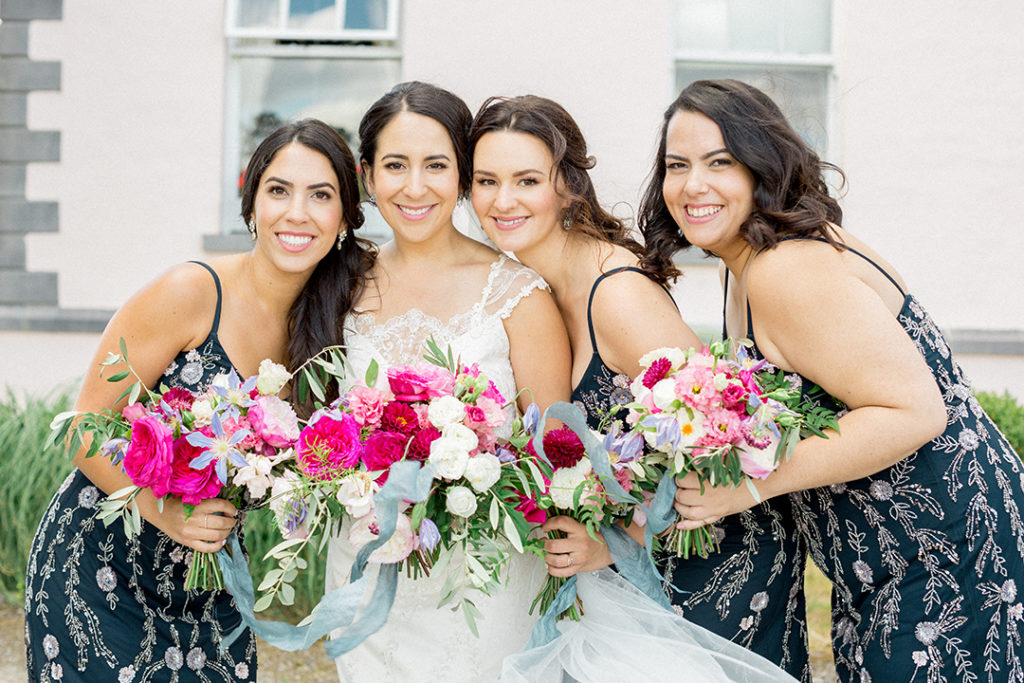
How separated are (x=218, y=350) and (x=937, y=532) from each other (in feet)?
7.11

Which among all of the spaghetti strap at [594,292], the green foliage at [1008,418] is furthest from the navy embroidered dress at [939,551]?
the green foliage at [1008,418]

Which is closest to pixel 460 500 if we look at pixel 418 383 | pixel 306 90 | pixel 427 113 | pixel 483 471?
pixel 483 471

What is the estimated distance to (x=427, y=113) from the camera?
2.91 meters

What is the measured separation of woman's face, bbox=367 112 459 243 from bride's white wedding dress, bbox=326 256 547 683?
0.30m

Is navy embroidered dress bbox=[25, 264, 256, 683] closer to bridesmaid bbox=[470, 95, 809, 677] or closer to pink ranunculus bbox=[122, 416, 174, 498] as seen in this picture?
pink ranunculus bbox=[122, 416, 174, 498]

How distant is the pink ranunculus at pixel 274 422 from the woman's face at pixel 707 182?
4.12 feet

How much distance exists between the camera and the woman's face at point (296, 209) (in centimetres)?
287

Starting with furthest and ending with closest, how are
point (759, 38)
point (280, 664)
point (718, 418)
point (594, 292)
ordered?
point (759, 38), point (280, 664), point (594, 292), point (718, 418)

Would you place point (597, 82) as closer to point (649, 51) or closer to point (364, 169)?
point (649, 51)

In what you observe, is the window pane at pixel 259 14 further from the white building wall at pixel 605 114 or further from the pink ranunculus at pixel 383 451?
the pink ranunculus at pixel 383 451

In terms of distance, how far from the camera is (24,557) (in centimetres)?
492

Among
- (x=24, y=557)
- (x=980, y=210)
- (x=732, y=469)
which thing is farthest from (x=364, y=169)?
(x=980, y=210)

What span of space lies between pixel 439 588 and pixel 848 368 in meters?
1.38

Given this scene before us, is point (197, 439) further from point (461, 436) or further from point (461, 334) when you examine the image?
point (461, 334)
